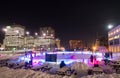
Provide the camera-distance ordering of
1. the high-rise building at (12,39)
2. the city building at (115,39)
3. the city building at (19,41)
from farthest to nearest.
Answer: the city building at (19,41) → the high-rise building at (12,39) → the city building at (115,39)

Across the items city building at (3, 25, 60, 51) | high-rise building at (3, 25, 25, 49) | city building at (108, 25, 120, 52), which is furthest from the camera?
city building at (3, 25, 60, 51)

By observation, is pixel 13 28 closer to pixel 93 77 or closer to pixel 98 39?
pixel 98 39

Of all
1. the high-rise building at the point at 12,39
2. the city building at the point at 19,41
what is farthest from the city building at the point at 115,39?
the high-rise building at the point at 12,39

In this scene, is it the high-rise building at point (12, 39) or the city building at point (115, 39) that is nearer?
the city building at point (115, 39)

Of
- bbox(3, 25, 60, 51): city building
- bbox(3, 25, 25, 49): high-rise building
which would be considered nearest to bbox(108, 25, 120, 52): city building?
bbox(3, 25, 60, 51): city building

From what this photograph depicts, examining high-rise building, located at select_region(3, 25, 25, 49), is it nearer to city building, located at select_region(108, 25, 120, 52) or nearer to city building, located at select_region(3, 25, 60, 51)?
city building, located at select_region(3, 25, 60, 51)

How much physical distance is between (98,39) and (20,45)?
2571 inches

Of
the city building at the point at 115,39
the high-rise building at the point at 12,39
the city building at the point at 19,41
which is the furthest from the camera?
the city building at the point at 19,41

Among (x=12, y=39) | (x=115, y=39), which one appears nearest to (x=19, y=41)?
(x=12, y=39)

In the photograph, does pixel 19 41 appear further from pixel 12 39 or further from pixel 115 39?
pixel 115 39

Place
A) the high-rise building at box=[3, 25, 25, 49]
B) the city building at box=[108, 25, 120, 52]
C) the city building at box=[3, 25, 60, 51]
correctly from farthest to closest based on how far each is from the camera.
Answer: the city building at box=[3, 25, 60, 51] < the high-rise building at box=[3, 25, 25, 49] < the city building at box=[108, 25, 120, 52]

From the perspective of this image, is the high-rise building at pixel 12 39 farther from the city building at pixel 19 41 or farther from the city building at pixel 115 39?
the city building at pixel 115 39

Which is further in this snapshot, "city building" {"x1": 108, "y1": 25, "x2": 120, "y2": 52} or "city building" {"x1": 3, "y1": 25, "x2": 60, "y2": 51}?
"city building" {"x1": 3, "y1": 25, "x2": 60, "y2": 51}

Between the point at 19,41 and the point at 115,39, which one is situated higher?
the point at 19,41
